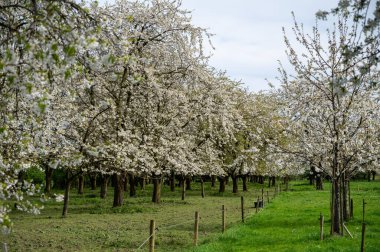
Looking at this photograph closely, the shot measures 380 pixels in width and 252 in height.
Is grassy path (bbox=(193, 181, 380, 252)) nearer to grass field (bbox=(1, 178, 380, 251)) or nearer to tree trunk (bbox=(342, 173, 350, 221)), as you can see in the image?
grass field (bbox=(1, 178, 380, 251))

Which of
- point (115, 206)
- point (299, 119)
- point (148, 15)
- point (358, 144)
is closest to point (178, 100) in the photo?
point (148, 15)

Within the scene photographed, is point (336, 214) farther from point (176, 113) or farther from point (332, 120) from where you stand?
point (176, 113)

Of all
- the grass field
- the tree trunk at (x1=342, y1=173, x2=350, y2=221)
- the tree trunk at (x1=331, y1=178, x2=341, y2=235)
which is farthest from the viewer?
the tree trunk at (x1=342, y1=173, x2=350, y2=221)

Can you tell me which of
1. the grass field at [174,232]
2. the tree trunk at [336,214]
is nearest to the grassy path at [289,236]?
the grass field at [174,232]

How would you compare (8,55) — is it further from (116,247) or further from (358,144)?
(358,144)

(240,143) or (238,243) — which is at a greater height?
(240,143)

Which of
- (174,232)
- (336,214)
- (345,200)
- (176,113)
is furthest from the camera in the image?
(176,113)

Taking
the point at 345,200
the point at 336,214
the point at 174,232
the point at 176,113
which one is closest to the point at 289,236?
the point at 336,214

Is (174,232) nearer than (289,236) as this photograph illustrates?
No

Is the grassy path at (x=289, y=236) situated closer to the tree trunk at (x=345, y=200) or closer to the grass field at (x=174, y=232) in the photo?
the grass field at (x=174, y=232)

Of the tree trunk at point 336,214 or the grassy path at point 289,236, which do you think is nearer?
the grassy path at point 289,236

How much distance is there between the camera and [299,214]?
2584cm

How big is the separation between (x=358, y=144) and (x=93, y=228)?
12987 millimetres

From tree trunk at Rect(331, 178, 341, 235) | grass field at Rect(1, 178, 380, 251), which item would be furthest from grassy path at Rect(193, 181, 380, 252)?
tree trunk at Rect(331, 178, 341, 235)
